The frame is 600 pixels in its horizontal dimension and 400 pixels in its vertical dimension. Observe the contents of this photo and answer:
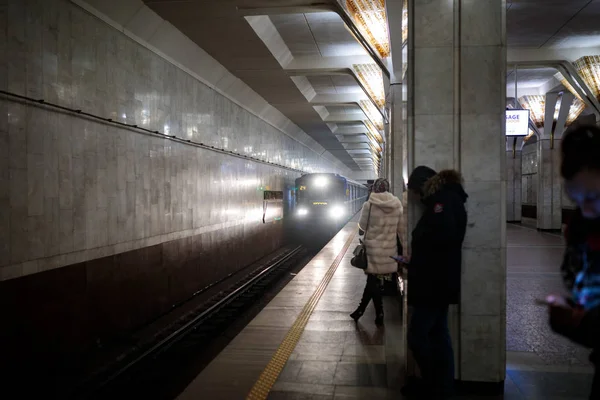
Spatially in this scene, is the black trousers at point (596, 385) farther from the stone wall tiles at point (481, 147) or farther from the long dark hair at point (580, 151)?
the stone wall tiles at point (481, 147)

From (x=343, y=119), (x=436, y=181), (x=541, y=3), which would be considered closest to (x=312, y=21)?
(x=541, y=3)

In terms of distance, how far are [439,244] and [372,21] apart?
27.7 ft

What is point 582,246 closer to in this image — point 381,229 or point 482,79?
point 482,79

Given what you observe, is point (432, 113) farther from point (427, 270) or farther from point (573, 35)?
point (573, 35)

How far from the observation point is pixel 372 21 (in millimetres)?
10641

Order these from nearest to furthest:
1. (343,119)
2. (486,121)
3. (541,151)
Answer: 1. (486,121)
2. (541,151)
3. (343,119)

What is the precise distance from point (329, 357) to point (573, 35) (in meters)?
11.5

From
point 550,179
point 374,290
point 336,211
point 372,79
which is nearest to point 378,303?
point 374,290

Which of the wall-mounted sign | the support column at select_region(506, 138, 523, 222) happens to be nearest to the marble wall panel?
the wall-mounted sign

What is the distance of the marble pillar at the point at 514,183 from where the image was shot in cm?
2569

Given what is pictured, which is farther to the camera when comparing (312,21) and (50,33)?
(312,21)

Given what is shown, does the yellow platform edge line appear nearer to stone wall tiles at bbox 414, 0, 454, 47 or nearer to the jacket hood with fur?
the jacket hood with fur

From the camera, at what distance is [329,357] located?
5.06 metres

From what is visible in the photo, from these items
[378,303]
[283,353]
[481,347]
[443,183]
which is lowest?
[283,353]
